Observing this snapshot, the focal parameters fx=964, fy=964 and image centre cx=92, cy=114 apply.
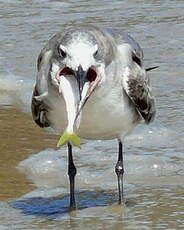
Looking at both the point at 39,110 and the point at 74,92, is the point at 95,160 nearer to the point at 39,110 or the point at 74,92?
the point at 39,110

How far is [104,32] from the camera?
6.17 metres

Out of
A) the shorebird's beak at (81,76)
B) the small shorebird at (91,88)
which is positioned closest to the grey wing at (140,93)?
the small shorebird at (91,88)

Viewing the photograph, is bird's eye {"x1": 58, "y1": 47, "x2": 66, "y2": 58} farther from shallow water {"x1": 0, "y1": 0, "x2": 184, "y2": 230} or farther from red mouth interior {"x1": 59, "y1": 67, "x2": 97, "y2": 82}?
shallow water {"x1": 0, "y1": 0, "x2": 184, "y2": 230}

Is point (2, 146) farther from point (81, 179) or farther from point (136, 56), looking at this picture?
point (136, 56)

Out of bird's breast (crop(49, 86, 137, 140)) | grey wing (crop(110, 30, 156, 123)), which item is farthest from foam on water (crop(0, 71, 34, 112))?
bird's breast (crop(49, 86, 137, 140))

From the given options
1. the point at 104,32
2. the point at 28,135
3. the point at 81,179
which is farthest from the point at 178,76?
the point at 104,32

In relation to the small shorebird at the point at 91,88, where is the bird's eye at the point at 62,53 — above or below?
above

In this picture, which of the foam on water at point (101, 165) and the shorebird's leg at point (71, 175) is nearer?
the shorebird's leg at point (71, 175)

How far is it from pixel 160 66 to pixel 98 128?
374cm

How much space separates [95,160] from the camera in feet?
24.2

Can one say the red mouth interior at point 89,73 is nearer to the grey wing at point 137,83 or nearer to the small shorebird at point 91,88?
the small shorebird at point 91,88

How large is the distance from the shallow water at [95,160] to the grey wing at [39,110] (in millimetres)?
580

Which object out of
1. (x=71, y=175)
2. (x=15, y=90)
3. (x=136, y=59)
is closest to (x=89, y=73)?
(x=136, y=59)

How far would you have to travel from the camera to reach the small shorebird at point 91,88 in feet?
18.0
